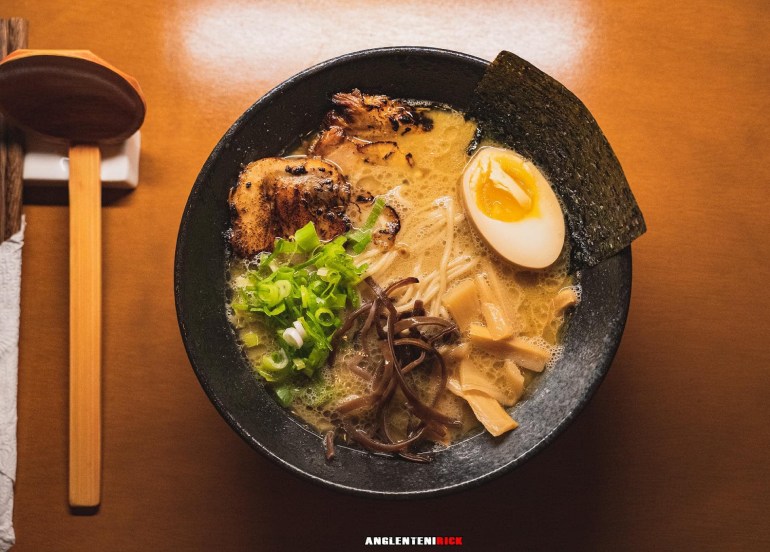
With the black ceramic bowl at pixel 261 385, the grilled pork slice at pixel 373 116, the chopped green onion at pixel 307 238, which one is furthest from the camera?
the grilled pork slice at pixel 373 116

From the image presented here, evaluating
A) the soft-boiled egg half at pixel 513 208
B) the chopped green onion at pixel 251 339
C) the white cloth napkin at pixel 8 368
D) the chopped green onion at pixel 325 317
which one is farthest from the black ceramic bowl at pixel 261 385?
the white cloth napkin at pixel 8 368

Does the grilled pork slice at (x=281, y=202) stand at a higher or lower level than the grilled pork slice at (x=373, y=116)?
lower

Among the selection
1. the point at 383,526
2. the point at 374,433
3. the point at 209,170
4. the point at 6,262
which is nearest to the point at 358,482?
the point at 374,433

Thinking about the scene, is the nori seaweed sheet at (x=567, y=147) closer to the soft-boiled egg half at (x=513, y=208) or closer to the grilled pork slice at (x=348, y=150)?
the soft-boiled egg half at (x=513, y=208)

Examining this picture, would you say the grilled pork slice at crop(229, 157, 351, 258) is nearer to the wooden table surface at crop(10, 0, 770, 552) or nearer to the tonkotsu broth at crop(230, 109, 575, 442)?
the tonkotsu broth at crop(230, 109, 575, 442)

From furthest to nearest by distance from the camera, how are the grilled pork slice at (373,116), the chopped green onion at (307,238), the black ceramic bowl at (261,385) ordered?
the grilled pork slice at (373,116) → the chopped green onion at (307,238) → the black ceramic bowl at (261,385)

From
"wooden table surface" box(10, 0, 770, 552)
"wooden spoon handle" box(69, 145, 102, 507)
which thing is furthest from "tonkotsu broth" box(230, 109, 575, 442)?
"wooden spoon handle" box(69, 145, 102, 507)
